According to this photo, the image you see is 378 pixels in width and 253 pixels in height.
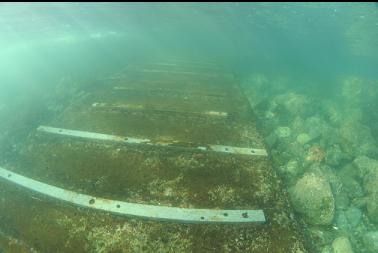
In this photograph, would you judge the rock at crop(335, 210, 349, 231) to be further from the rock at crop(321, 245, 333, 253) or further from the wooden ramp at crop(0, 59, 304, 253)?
the wooden ramp at crop(0, 59, 304, 253)

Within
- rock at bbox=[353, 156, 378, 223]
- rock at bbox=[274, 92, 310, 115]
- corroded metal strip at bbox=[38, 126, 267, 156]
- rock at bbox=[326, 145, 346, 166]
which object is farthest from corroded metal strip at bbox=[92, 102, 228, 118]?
rock at bbox=[274, 92, 310, 115]

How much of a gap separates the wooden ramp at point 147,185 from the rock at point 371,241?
1.81 metres

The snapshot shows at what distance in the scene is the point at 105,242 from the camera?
8.98 feet

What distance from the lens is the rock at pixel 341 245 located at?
3.57m

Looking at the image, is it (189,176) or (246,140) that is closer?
(189,176)

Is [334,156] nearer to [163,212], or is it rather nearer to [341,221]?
[341,221]

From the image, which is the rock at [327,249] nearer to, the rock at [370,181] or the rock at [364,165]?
the rock at [370,181]

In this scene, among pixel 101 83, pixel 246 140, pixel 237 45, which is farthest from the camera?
pixel 237 45

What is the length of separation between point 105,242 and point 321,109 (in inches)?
348

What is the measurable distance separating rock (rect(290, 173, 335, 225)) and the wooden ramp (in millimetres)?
587

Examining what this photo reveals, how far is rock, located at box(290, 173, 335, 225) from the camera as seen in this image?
3715 mm

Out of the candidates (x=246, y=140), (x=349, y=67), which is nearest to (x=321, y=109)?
(x=246, y=140)

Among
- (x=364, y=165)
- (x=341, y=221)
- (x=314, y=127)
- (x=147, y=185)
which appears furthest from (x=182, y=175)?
(x=314, y=127)

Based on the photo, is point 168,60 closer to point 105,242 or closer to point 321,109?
point 321,109
